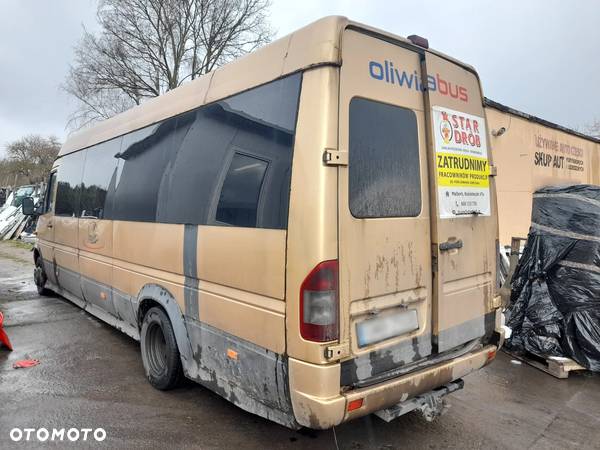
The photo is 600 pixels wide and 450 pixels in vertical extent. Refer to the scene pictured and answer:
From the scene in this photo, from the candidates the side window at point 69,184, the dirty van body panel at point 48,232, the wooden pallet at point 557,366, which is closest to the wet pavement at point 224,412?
the wooden pallet at point 557,366

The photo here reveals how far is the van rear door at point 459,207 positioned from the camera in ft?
9.66

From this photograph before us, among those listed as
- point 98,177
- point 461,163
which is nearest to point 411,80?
point 461,163

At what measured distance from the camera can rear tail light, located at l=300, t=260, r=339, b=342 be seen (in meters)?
2.35

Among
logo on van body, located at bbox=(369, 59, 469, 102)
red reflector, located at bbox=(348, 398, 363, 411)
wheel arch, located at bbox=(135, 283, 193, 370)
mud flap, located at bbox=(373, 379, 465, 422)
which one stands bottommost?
mud flap, located at bbox=(373, 379, 465, 422)

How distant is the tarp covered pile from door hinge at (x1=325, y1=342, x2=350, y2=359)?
3340 millimetres

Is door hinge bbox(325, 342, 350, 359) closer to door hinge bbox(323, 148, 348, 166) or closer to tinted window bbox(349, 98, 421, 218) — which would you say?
tinted window bbox(349, 98, 421, 218)

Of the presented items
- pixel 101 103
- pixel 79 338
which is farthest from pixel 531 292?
pixel 101 103

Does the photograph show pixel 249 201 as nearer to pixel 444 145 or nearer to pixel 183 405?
pixel 444 145

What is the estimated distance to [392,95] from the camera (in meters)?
2.76

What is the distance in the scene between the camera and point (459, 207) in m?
3.09

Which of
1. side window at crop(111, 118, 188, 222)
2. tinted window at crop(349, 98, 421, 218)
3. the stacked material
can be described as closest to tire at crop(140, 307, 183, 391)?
side window at crop(111, 118, 188, 222)

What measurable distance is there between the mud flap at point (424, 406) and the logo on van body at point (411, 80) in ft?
6.76

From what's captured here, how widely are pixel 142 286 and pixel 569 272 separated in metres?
4.40

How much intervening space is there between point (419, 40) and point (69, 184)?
522cm
